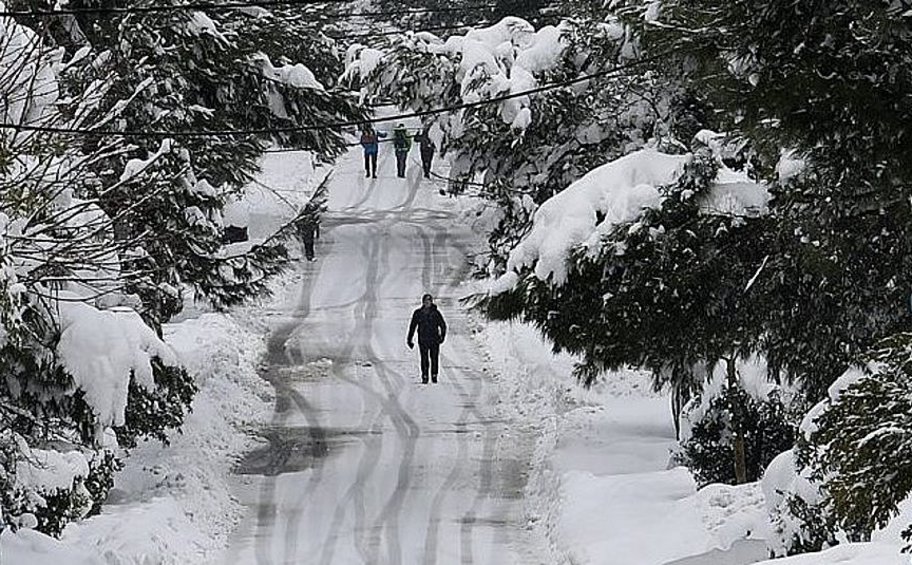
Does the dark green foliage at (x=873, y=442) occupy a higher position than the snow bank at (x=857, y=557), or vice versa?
the dark green foliage at (x=873, y=442)

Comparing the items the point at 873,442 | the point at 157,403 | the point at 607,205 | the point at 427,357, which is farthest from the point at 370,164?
the point at 873,442

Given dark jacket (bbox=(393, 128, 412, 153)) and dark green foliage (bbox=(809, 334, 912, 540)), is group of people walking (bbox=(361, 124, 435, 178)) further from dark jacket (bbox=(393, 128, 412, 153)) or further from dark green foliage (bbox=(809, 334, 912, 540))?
dark green foliage (bbox=(809, 334, 912, 540))

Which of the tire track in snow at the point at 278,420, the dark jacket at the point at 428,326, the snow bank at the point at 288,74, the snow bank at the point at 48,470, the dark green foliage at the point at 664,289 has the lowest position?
the tire track in snow at the point at 278,420

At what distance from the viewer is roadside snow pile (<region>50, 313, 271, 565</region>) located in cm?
1188

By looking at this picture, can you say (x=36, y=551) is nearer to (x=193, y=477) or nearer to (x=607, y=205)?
(x=193, y=477)

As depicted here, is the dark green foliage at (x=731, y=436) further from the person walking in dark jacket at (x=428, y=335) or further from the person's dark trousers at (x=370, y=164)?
the person's dark trousers at (x=370, y=164)

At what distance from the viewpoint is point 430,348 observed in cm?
2025

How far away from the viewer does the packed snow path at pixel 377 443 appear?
1267 centimetres

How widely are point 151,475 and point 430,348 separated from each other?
6376 mm

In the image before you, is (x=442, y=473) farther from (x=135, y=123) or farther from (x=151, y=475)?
(x=135, y=123)

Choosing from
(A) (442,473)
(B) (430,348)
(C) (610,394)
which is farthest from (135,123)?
(C) (610,394)

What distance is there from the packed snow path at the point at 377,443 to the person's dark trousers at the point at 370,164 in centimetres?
1009

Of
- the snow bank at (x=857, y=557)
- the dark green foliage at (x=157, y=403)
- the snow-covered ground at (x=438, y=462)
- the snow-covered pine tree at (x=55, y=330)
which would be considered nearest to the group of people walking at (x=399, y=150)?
the snow-covered ground at (x=438, y=462)

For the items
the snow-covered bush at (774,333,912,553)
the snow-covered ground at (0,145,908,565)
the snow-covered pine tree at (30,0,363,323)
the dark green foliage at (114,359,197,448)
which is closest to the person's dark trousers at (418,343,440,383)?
the snow-covered ground at (0,145,908,565)
